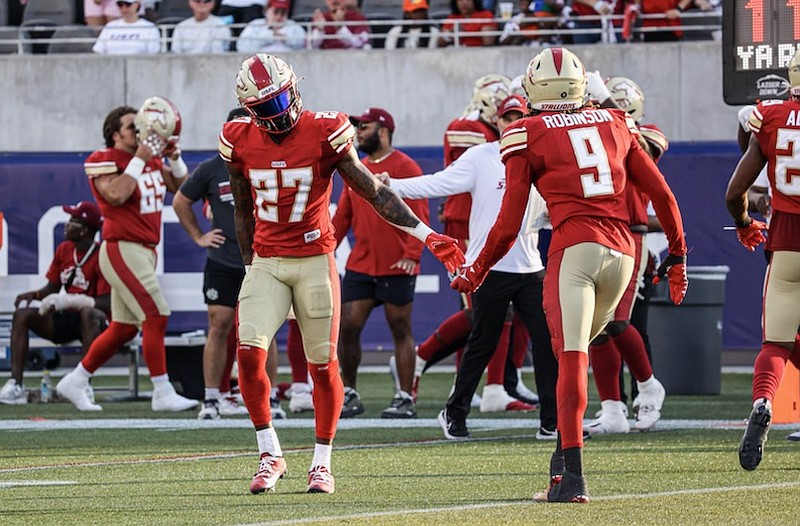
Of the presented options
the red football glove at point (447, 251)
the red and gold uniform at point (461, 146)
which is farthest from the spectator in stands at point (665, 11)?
the red football glove at point (447, 251)

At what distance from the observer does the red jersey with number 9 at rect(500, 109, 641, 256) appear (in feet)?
20.6

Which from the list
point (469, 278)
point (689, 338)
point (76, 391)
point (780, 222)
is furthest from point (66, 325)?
point (780, 222)

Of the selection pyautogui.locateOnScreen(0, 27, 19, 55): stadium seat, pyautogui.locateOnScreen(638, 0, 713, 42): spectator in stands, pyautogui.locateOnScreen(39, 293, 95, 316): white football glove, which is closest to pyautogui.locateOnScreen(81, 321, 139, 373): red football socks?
pyautogui.locateOnScreen(39, 293, 95, 316): white football glove

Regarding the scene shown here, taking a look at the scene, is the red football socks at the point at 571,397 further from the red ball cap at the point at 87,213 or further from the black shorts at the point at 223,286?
the red ball cap at the point at 87,213

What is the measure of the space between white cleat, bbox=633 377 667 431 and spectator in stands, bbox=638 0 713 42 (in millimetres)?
8479

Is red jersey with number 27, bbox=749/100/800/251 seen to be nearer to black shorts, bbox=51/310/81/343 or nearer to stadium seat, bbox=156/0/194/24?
black shorts, bbox=51/310/81/343

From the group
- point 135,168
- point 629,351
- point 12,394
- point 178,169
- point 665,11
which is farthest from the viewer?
point 665,11

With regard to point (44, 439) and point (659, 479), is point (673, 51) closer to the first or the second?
point (44, 439)

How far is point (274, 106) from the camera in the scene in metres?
6.55

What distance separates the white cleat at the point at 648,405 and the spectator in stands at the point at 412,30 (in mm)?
8598

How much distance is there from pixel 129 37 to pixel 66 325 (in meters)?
6.02

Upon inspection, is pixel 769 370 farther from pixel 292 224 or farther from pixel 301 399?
pixel 301 399

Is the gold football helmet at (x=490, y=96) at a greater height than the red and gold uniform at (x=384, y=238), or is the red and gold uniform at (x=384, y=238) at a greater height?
the gold football helmet at (x=490, y=96)

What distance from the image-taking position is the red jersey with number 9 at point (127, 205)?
11242 millimetres
